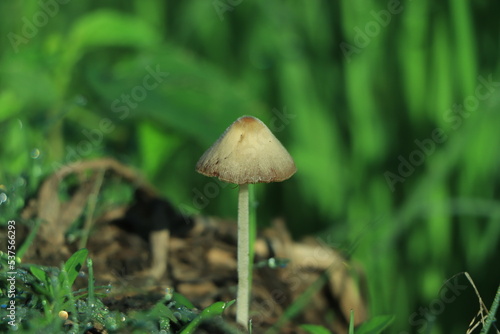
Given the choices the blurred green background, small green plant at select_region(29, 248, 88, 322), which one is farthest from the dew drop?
small green plant at select_region(29, 248, 88, 322)

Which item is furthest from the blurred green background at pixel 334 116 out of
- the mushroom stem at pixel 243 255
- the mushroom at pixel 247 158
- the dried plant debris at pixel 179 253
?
the mushroom at pixel 247 158

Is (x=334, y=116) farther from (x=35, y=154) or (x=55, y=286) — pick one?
(x=55, y=286)

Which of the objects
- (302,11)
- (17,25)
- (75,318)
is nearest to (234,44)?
(302,11)

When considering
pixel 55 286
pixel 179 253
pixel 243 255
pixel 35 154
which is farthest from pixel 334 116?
pixel 55 286

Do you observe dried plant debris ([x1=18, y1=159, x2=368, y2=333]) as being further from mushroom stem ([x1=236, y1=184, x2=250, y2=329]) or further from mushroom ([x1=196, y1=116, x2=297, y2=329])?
mushroom ([x1=196, y1=116, x2=297, y2=329])

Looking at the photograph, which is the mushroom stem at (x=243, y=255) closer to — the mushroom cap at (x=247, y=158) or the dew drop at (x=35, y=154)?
the mushroom cap at (x=247, y=158)

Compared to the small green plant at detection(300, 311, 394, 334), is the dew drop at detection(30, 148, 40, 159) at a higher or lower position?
higher

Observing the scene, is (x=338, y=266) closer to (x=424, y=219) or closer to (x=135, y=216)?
(x=424, y=219)
